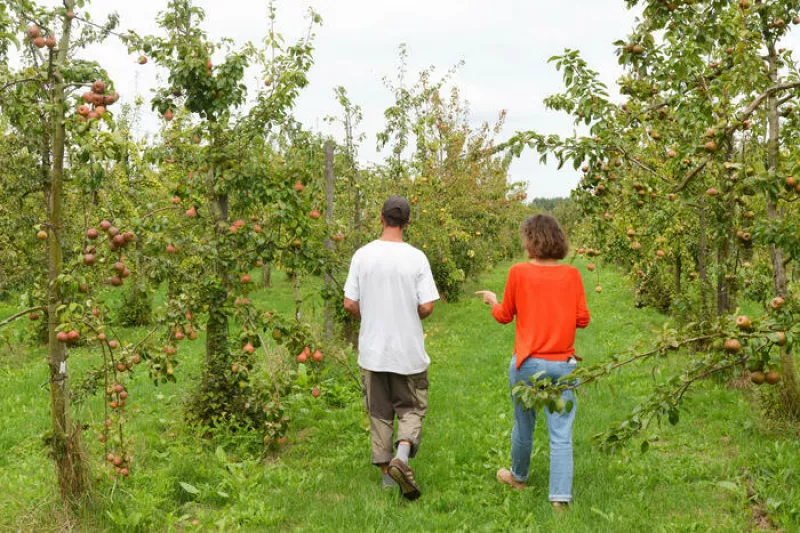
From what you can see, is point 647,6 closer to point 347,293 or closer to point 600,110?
point 600,110

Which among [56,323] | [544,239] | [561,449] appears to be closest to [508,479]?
[561,449]

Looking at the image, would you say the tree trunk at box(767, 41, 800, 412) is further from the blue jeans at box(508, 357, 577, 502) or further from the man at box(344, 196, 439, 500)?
the man at box(344, 196, 439, 500)

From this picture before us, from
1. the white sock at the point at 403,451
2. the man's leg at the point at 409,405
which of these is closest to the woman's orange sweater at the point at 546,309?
the man's leg at the point at 409,405

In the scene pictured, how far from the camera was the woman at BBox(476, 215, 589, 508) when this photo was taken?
380 centimetres

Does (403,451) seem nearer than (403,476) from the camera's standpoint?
No

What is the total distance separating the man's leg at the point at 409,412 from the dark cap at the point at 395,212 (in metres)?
1.07

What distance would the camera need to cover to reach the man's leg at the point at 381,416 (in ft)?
14.1

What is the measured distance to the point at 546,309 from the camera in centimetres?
381

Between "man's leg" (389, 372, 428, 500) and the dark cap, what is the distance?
107 centimetres

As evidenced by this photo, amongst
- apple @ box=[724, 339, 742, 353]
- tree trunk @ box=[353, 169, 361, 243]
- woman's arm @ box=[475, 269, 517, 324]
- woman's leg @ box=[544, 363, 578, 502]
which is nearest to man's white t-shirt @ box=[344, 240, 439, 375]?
woman's arm @ box=[475, 269, 517, 324]

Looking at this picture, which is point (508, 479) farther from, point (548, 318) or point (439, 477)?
point (548, 318)

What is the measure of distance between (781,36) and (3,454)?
8.11 meters

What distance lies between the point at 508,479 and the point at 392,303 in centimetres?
154

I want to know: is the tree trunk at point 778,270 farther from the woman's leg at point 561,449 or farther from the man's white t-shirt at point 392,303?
the man's white t-shirt at point 392,303
